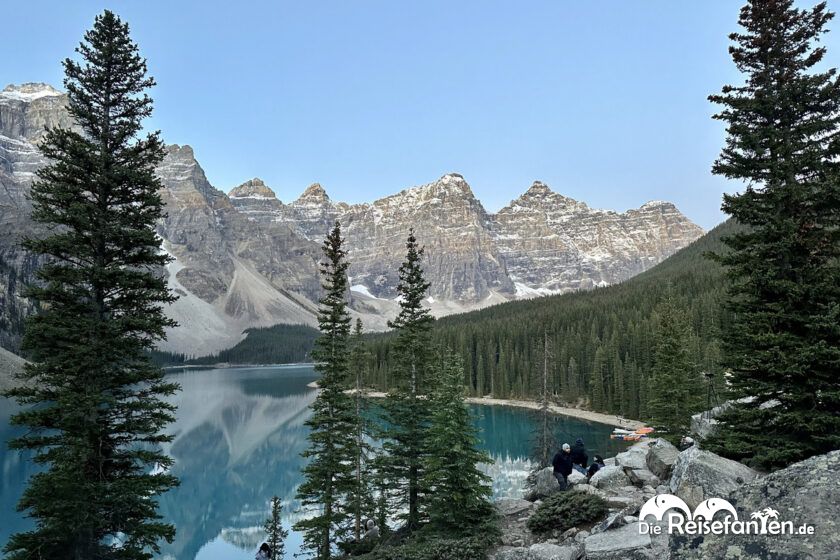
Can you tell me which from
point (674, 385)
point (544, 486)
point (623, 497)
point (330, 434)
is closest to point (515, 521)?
point (544, 486)

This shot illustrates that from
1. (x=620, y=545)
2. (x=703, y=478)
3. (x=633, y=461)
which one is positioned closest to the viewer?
(x=620, y=545)

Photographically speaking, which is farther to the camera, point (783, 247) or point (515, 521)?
point (515, 521)

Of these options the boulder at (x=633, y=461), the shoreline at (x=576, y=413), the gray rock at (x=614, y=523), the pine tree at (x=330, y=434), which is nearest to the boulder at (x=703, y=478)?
the gray rock at (x=614, y=523)

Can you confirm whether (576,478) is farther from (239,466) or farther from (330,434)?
(239,466)

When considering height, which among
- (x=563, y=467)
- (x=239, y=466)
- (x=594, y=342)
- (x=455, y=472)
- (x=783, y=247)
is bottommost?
(x=239, y=466)

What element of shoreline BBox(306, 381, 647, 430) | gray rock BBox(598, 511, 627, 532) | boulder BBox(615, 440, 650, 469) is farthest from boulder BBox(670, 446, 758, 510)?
shoreline BBox(306, 381, 647, 430)

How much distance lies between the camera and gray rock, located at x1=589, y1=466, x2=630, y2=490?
18594 mm

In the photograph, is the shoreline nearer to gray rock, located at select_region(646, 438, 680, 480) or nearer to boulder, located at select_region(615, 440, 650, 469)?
boulder, located at select_region(615, 440, 650, 469)

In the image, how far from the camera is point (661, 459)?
19359 millimetres

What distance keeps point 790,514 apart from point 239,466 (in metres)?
77.2

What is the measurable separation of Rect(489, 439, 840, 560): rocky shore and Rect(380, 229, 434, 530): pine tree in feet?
21.7

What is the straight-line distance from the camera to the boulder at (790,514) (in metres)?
5.58

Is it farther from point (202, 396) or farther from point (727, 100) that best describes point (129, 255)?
point (202, 396)

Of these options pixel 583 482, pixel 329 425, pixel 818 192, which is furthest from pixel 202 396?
pixel 818 192
